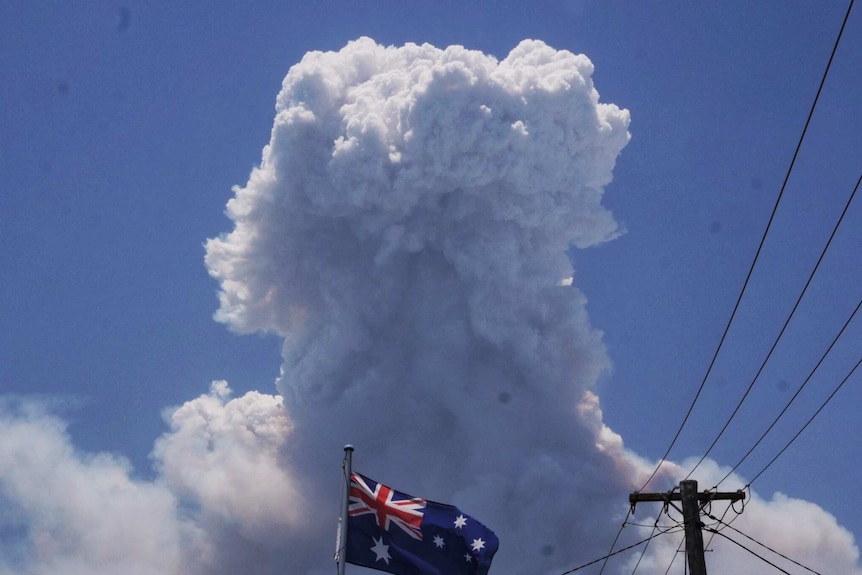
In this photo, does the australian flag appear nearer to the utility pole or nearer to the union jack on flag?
the union jack on flag

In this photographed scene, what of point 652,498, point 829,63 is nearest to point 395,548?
point 652,498

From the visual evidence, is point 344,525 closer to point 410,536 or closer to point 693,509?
point 410,536

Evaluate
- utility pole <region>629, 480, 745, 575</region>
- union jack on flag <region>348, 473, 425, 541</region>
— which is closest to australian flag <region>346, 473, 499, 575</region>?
union jack on flag <region>348, 473, 425, 541</region>

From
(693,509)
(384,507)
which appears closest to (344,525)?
(384,507)

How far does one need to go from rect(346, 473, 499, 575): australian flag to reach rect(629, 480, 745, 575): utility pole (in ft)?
20.9

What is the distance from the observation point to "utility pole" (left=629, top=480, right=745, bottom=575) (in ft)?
78.7

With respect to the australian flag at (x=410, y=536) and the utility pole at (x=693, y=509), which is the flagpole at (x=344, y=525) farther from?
the utility pole at (x=693, y=509)

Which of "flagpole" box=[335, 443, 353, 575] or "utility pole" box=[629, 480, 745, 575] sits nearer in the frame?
"flagpole" box=[335, 443, 353, 575]

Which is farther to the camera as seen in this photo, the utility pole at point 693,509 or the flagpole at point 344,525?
the utility pole at point 693,509

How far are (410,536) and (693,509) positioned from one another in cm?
865

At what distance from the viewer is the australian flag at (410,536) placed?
19.9 metres

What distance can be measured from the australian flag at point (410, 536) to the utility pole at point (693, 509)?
6.36m

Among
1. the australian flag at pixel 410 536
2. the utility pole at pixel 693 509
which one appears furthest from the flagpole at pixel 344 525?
the utility pole at pixel 693 509

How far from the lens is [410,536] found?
790 inches
